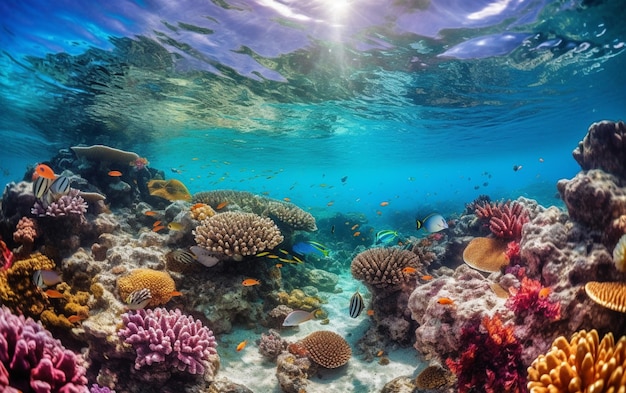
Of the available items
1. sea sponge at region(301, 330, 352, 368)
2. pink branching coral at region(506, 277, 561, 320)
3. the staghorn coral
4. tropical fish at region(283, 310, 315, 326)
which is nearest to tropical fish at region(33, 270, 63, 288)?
tropical fish at region(283, 310, 315, 326)

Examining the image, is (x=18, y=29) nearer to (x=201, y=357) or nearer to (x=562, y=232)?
(x=201, y=357)

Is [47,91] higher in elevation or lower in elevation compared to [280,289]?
higher

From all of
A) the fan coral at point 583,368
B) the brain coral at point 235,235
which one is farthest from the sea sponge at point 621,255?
the brain coral at point 235,235

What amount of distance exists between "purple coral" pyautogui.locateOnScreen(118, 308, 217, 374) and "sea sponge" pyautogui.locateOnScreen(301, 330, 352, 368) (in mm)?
2018

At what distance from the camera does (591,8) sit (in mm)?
11031

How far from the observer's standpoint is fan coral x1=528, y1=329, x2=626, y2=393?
8.64 feet

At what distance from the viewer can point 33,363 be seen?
124 inches

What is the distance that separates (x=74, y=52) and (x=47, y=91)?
20.1 ft

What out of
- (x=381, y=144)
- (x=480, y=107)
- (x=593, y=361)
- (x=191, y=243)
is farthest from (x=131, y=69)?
(x=381, y=144)

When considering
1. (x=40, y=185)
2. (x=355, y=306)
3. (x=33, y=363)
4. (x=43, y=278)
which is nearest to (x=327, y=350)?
(x=355, y=306)

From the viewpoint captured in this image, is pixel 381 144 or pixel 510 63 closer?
pixel 510 63

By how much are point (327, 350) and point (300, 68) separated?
12587 millimetres

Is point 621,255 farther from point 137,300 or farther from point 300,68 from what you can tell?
point 300,68

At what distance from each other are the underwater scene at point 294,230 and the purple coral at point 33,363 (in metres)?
0.02
